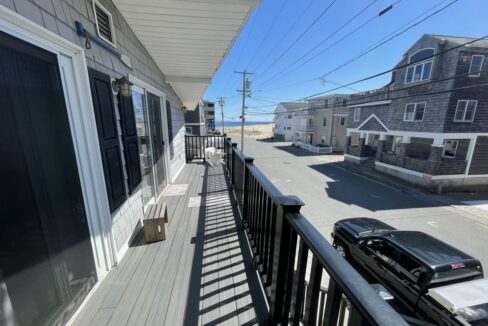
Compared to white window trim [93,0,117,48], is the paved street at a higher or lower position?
lower

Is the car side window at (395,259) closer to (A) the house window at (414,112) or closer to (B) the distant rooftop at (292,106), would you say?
(A) the house window at (414,112)

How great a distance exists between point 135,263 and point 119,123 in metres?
1.47

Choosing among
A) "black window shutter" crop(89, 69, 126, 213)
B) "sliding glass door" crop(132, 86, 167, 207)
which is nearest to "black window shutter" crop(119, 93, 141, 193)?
"black window shutter" crop(89, 69, 126, 213)

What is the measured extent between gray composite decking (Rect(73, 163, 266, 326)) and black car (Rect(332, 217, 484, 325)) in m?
2.85

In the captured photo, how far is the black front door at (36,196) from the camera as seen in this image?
3.37 feet

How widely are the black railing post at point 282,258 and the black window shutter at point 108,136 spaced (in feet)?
5.32

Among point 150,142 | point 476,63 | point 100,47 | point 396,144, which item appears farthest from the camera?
point 396,144

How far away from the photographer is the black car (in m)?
2.85

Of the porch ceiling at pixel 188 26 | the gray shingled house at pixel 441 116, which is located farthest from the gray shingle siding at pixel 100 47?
the gray shingled house at pixel 441 116

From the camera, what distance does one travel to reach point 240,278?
5.81 ft

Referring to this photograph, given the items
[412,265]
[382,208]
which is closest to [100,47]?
[412,265]

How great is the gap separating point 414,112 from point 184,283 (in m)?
13.3

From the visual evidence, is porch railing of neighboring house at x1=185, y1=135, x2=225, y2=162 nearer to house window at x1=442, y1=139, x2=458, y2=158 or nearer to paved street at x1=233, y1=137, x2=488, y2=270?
paved street at x1=233, y1=137, x2=488, y2=270

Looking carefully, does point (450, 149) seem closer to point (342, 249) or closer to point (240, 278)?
point (342, 249)
